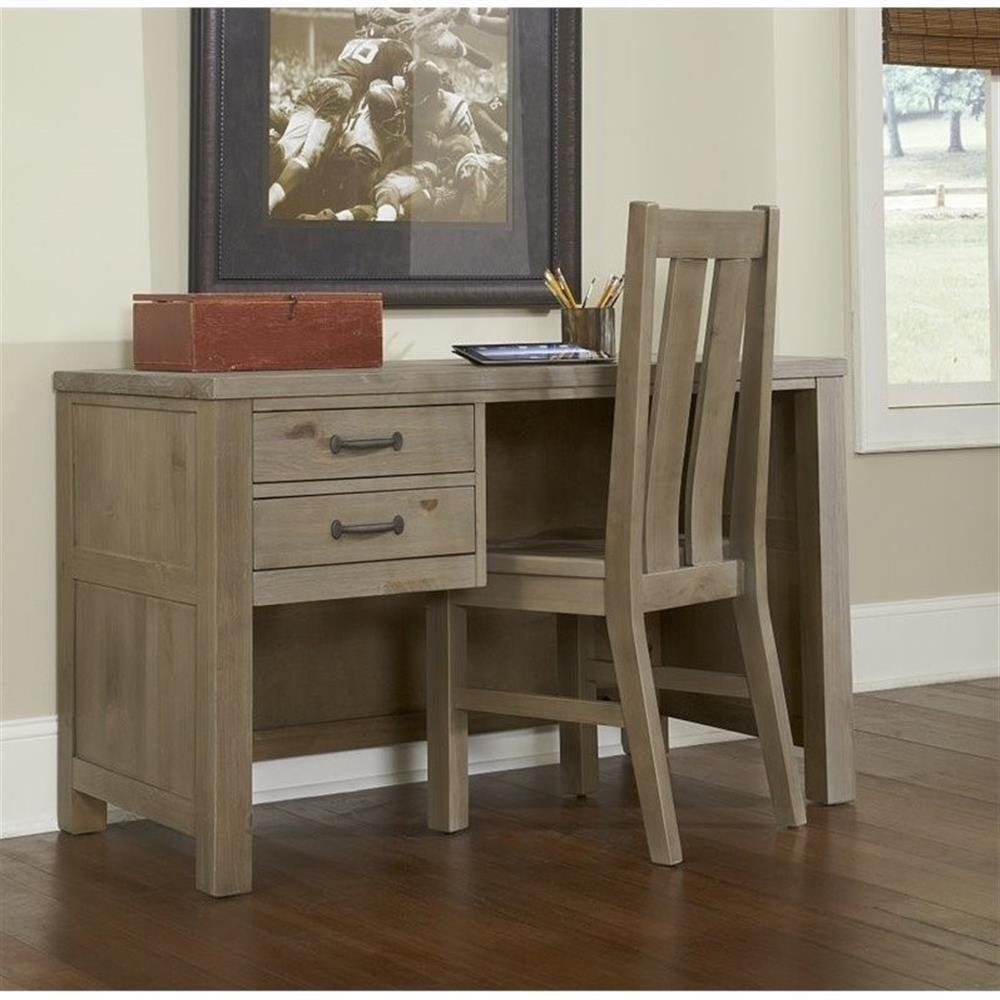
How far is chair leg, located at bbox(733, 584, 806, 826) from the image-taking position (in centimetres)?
294

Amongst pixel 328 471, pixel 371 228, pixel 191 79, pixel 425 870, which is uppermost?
pixel 191 79

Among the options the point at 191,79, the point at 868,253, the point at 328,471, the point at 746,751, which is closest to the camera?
the point at 328,471

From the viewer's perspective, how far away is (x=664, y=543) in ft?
9.20

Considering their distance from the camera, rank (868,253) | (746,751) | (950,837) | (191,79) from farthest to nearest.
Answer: (868,253), (746,751), (191,79), (950,837)

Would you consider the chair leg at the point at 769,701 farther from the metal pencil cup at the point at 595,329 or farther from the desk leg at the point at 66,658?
the desk leg at the point at 66,658

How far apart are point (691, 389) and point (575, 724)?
0.72 meters

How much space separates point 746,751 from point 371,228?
124 cm

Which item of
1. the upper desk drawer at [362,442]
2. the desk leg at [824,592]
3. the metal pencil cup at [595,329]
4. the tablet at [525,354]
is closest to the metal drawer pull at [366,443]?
the upper desk drawer at [362,442]

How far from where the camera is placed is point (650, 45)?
3.62 meters

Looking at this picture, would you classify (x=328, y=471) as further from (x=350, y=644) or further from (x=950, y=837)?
(x=950, y=837)

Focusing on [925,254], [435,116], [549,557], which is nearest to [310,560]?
[549,557]

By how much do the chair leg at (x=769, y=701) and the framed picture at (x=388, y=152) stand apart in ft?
2.71

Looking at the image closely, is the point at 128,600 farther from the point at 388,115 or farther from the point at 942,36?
the point at 942,36

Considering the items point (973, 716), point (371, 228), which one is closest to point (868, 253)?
point (973, 716)
